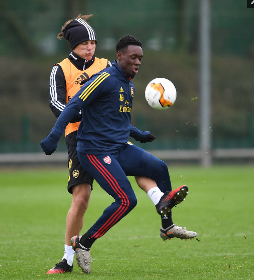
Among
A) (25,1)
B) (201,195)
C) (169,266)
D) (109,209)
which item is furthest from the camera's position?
(25,1)

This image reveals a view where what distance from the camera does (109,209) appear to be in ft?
15.6

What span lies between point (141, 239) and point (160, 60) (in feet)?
58.4

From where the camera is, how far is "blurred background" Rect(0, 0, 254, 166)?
2142cm

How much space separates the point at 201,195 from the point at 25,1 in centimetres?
1487

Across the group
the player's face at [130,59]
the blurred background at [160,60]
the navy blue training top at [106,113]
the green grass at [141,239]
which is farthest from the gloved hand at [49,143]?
the blurred background at [160,60]

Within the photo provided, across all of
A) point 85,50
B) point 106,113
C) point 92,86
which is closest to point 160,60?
point 85,50

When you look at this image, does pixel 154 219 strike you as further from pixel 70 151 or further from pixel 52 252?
pixel 70 151

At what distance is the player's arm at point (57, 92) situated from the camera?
512cm

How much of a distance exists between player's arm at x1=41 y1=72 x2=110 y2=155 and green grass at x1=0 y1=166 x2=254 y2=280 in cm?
130

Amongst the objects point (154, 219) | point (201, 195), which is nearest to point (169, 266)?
point (154, 219)

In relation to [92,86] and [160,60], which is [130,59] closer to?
[92,86]

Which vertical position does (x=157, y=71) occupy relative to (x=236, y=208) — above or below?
above

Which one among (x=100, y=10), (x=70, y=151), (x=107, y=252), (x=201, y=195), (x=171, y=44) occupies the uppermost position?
(x=100, y=10)

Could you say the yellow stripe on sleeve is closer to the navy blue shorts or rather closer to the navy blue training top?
the navy blue training top
